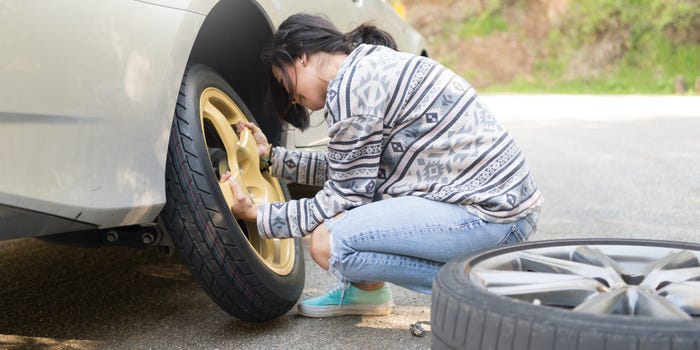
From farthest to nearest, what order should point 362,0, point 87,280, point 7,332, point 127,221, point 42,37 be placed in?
1. point 362,0
2. point 87,280
3. point 7,332
4. point 127,221
5. point 42,37

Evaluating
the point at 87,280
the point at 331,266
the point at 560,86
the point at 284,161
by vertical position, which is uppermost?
the point at 284,161

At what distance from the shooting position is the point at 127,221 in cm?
181

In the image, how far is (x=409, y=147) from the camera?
6.79 ft

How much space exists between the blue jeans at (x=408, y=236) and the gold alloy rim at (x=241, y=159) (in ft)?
1.00

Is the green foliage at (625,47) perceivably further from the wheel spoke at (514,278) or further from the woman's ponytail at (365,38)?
the wheel spoke at (514,278)

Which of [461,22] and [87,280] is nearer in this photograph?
[87,280]

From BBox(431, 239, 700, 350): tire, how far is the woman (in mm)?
226

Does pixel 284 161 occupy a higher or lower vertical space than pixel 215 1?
lower

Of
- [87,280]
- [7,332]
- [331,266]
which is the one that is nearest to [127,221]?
[331,266]

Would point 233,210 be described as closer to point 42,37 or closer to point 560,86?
point 42,37

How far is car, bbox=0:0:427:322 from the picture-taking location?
1548 millimetres

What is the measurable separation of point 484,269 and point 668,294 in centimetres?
39

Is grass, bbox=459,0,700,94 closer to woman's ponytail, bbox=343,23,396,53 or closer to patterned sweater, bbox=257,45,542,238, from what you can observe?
woman's ponytail, bbox=343,23,396,53

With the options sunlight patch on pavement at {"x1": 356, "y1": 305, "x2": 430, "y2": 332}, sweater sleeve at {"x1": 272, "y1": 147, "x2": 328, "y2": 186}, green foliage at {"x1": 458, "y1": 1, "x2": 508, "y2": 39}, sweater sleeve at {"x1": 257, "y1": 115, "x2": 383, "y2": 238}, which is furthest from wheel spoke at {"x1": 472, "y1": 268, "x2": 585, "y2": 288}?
green foliage at {"x1": 458, "y1": 1, "x2": 508, "y2": 39}
